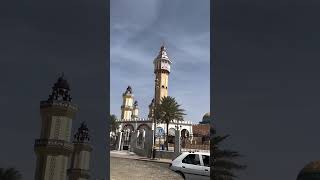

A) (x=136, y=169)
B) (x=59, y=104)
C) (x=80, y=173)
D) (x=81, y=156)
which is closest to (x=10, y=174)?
(x=59, y=104)

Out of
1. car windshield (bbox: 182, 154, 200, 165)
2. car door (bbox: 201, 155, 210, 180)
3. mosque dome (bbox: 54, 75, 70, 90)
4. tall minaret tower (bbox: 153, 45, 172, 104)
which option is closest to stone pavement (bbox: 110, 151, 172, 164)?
car windshield (bbox: 182, 154, 200, 165)

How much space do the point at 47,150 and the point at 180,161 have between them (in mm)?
3811

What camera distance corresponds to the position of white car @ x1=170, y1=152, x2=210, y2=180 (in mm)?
5047

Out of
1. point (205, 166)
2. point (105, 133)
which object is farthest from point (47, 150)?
point (205, 166)

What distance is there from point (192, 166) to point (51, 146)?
404 centimetres

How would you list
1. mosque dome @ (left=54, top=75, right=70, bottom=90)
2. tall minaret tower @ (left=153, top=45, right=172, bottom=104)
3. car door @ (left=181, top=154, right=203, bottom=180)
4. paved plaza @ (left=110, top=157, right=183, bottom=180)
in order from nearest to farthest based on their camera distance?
tall minaret tower @ (left=153, top=45, right=172, bottom=104) → paved plaza @ (left=110, top=157, right=183, bottom=180) → car door @ (left=181, top=154, right=203, bottom=180) → mosque dome @ (left=54, top=75, right=70, bottom=90)

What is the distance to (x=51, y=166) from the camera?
22.9 feet

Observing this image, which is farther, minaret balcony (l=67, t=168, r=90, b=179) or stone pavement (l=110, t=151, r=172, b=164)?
minaret balcony (l=67, t=168, r=90, b=179)

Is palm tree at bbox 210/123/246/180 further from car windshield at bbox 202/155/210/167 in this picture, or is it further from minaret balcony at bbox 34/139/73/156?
minaret balcony at bbox 34/139/73/156

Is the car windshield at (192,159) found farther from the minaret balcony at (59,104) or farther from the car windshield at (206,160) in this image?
the minaret balcony at (59,104)

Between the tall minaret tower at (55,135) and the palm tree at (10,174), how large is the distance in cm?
35

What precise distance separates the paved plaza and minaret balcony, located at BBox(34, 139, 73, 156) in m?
2.11

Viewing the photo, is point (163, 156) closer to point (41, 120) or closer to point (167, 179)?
point (167, 179)

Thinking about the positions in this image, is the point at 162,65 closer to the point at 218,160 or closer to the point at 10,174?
the point at 218,160
